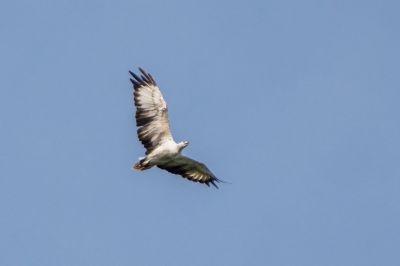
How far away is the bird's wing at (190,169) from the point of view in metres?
41.0

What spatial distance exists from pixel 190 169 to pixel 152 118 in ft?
8.36

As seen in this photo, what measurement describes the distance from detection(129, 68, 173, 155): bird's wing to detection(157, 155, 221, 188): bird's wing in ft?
2.97

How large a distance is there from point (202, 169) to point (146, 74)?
12.5 ft

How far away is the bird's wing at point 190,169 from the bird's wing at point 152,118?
905mm

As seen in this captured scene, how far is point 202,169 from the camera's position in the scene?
41.8m

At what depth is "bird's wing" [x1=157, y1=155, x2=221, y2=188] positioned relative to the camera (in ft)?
135

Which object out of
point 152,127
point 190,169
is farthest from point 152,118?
point 190,169

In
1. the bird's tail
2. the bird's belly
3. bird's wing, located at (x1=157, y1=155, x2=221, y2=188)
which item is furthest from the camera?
bird's wing, located at (x1=157, y1=155, x2=221, y2=188)

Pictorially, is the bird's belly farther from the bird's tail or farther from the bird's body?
the bird's tail

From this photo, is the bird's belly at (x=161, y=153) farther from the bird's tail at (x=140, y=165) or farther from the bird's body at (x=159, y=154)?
the bird's tail at (x=140, y=165)

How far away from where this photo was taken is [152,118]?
132 ft

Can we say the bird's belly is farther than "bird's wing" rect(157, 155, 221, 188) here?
No

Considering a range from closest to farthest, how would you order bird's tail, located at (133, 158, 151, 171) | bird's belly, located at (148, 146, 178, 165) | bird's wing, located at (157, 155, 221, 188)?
bird's tail, located at (133, 158, 151, 171), bird's belly, located at (148, 146, 178, 165), bird's wing, located at (157, 155, 221, 188)

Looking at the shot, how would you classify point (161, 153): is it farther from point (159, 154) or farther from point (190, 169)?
point (190, 169)
